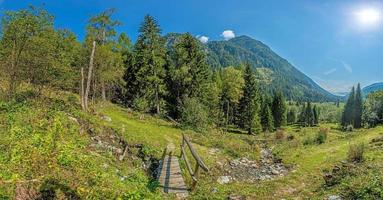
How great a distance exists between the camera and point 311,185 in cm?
2156

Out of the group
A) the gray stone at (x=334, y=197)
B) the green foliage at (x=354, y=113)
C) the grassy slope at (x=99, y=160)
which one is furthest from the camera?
the green foliage at (x=354, y=113)

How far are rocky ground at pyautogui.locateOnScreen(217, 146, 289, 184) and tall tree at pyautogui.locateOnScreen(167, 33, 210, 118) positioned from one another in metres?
28.2

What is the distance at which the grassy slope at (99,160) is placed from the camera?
40.5 ft

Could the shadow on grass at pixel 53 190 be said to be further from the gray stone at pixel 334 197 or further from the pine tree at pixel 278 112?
the pine tree at pixel 278 112

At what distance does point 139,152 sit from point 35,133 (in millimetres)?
7769

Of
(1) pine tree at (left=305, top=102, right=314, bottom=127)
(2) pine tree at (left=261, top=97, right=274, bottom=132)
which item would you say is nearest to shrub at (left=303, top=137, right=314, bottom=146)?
(2) pine tree at (left=261, top=97, right=274, bottom=132)

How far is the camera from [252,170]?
26.7 meters

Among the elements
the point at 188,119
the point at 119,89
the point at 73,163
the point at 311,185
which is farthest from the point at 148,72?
the point at 73,163

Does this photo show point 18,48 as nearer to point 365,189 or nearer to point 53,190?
point 53,190

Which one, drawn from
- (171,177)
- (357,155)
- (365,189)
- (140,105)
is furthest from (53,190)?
(140,105)

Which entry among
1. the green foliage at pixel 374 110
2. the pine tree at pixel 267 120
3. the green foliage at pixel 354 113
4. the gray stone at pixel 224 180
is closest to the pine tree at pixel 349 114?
the green foliage at pixel 354 113

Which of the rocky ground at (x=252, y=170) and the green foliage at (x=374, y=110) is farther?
the green foliage at (x=374, y=110)

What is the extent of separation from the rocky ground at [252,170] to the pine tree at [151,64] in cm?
2797

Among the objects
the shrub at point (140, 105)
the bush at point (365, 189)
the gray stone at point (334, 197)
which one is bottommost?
the gray stone at point (334, 197)
